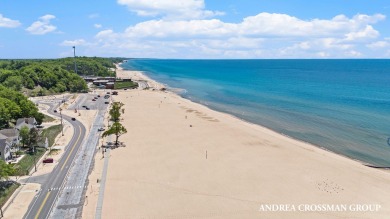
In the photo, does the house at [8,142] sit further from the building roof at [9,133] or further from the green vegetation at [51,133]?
the green vegetation at [51,133]

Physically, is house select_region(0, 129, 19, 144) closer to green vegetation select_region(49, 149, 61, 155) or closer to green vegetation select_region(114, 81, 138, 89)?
green vegetation select_region(49, 149, 61, 155)

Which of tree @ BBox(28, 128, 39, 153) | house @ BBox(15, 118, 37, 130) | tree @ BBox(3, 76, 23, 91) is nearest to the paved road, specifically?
tree @ BBox(28, 128, 39, 153)

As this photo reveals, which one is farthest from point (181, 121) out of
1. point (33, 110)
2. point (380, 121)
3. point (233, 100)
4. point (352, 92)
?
point (352, 92)

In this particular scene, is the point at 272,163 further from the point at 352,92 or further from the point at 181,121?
the point at 352,92

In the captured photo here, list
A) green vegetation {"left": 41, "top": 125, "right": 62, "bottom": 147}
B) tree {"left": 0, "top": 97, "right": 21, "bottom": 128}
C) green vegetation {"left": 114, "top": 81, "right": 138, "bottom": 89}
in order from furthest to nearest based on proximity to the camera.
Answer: green vegetation {"left": 114, "top": 81, "right": 138, "bottom": 89}
tree {"left": 0, "top": 97, "right": 21, "bottom": 128}
green vegetation {"left": 41, "top": 125, "right": 62, "bottom": 147}

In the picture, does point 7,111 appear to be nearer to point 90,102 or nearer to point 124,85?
point 90,102

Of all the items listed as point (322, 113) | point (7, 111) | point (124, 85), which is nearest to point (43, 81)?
point (124, 85)
